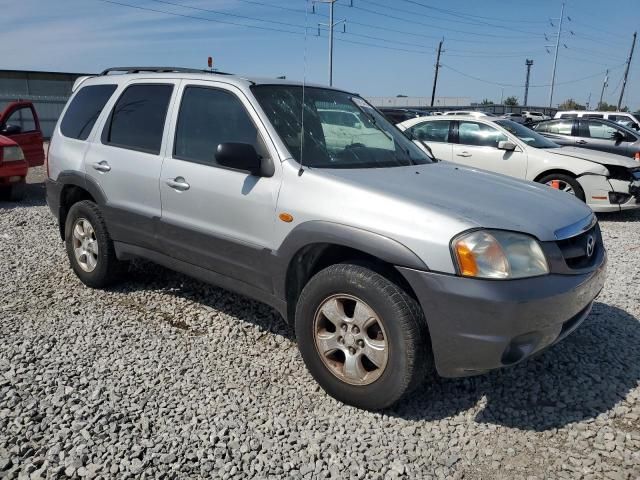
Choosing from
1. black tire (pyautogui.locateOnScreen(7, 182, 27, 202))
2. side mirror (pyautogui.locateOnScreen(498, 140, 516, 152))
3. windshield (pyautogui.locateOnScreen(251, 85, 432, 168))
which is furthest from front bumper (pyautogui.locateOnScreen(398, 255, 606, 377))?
black tire (pyautogui.locateOnScreen(7, 182, 27, 202))

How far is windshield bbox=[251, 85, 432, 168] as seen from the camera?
3.46 metres

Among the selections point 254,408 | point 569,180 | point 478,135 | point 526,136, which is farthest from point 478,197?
point 526,136

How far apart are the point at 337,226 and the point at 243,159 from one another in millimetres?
727

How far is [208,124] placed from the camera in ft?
12.4

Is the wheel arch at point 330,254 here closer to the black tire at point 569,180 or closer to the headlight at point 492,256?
the headlight at point 492,256

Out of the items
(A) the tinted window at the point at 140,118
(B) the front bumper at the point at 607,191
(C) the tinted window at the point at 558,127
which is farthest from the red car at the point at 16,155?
(C) the tinted window at the point at 558,127

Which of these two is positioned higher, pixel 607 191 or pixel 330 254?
pixel 330 254

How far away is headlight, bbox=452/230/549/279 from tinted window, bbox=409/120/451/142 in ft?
23.0

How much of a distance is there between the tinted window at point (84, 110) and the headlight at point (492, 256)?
3.40m

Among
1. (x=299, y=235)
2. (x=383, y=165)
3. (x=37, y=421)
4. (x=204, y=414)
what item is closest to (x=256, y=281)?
(x=299, y=235)

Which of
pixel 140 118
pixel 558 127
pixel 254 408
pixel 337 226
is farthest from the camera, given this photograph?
pixel 558 127

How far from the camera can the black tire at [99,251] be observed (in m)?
4.58

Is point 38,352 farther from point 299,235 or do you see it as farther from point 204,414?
point 299,235

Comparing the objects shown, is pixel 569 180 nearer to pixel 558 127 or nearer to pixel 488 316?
pixel 558 127
